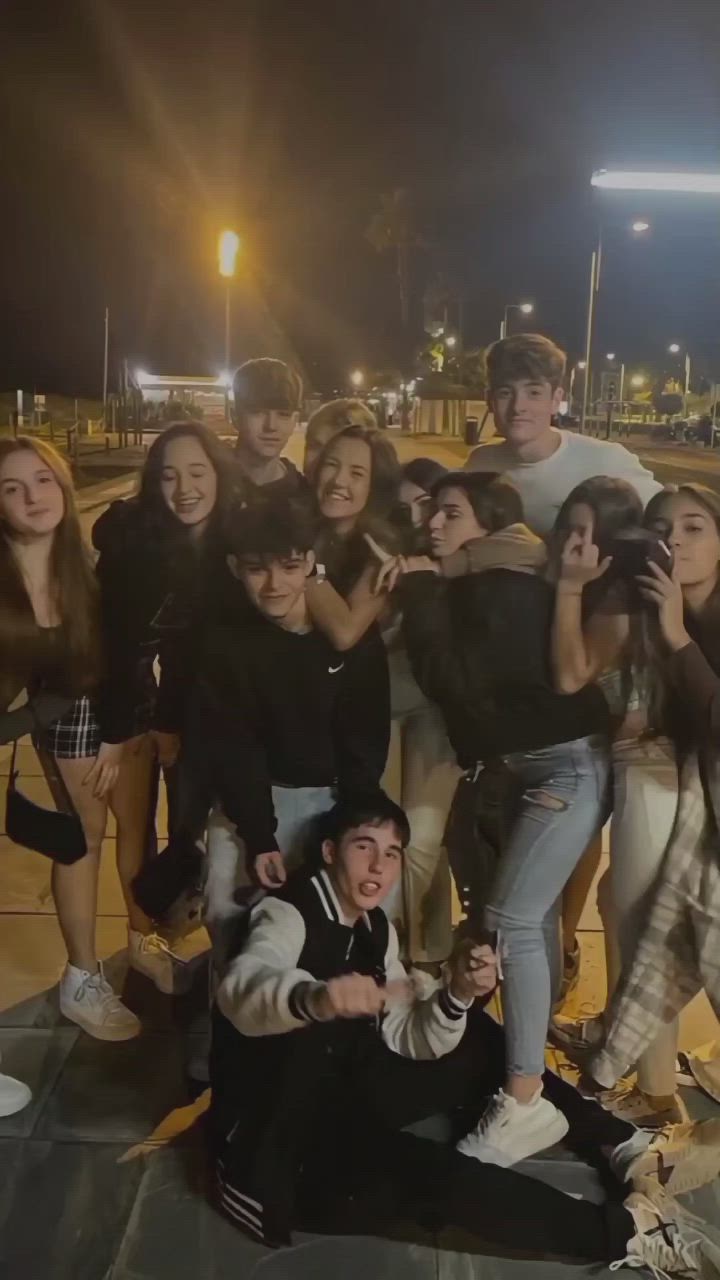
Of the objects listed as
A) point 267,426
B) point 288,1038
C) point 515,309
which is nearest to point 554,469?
point 515,309

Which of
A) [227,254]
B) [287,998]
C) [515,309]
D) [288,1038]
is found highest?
[227,254]

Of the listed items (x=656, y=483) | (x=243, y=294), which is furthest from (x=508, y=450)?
(x=243, y=294)

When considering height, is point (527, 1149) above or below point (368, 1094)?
below

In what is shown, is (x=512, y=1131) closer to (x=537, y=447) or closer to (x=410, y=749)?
(x=410, y=749)

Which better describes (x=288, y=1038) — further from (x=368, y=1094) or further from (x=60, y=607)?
(x=60, y=607)

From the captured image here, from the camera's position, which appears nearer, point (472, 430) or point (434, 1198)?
point (434, 1198)

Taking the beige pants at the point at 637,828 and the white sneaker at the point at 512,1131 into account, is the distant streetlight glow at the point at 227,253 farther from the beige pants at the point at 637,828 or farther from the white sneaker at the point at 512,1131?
the white sneaker at the point at 512,1131

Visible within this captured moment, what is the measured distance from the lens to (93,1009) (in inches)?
110

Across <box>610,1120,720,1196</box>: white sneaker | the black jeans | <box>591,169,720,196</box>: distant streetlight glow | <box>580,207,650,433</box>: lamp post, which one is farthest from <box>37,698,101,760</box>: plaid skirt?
<box>591,169,720,196</box>: distant streetlight glow

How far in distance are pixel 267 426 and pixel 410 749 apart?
835 millimetres

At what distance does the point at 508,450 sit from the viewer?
2301 mm

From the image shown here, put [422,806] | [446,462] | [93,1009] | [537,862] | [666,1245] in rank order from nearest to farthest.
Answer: [666,1245], [446,462], [537,862], [422,806], [93,1009]

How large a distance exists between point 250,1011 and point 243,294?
66.8 inches

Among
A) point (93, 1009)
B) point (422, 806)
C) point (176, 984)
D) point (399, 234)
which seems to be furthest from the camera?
point (176, 984)
